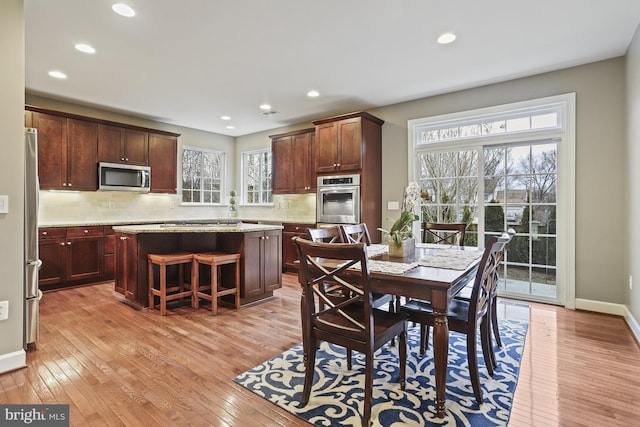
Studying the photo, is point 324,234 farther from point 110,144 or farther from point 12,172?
point 110,144

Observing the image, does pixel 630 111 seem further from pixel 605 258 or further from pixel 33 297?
pixel 33 297

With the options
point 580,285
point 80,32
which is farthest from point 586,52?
point 80,32

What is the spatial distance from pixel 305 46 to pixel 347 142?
5.93 feet

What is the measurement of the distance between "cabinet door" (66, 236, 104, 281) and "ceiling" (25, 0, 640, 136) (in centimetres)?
208

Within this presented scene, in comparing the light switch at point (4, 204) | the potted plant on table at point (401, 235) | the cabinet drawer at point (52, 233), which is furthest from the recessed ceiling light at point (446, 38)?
the cabinet drawer at point (52, 233)

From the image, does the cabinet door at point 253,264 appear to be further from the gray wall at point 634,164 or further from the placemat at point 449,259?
the gray wall at point 634,164

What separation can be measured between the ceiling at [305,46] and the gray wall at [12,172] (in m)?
0.52

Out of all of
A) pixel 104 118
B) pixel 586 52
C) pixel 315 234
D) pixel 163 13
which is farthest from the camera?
pixel 104 118

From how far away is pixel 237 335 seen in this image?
296 centimetres

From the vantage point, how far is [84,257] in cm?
476

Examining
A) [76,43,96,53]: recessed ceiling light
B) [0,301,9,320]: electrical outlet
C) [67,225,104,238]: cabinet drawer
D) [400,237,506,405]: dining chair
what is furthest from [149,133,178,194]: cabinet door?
[400,237,506,405]: dining chair

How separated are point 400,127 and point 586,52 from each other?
220cm

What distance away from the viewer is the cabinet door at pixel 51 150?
454 cm

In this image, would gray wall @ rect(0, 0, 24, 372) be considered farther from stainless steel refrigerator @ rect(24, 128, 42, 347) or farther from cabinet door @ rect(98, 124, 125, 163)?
cabinet door @ rect(98, 124, 125, 163)
